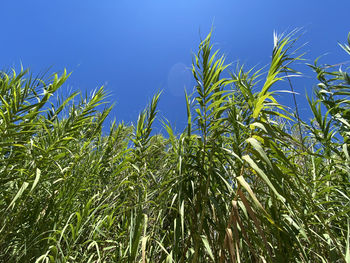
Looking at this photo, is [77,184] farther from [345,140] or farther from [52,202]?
[345,140]

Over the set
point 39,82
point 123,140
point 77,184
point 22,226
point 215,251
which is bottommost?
point 215,251

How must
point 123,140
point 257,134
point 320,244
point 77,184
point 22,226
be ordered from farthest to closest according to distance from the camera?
point 123,140
point 77,184
point 22,226
point 320,244
point 257,134

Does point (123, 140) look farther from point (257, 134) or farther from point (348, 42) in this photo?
point (348, 42)

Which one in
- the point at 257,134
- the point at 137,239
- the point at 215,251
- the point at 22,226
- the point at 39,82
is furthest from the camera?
the point at 39,82

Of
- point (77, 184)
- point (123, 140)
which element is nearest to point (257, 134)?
point (77, 184)

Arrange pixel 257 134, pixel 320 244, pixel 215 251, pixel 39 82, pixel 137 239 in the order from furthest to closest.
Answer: pixel 39 82
pixel 320 244
pixel 215 251
pixel 137 239
pixel 257 134

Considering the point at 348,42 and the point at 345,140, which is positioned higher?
the point at 348,42

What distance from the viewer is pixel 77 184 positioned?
5.41 feet

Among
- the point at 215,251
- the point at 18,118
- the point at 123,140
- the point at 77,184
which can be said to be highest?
the point at 123,140

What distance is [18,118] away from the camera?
145 centimetres

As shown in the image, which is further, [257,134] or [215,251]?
[215,251]

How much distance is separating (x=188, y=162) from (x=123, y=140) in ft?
5.34

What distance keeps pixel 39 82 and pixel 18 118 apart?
497mm

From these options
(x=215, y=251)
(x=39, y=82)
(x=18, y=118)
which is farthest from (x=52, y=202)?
(x=215, y=251)
